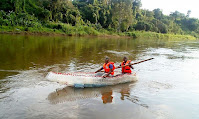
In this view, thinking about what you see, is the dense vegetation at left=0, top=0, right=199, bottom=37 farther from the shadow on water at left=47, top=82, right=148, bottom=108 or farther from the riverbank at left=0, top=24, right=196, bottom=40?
the shadow on water at left=47, top=82, right=148, bottom=108

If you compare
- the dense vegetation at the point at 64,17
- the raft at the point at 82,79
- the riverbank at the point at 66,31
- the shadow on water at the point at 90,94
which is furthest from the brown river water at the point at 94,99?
the dense vegetation at the point at 64,17

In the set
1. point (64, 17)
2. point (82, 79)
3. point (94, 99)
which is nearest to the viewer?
point (94, 99)

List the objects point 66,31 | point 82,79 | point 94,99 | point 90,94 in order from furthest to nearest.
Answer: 1. point 66,31
2. point 82,79
3. point 90,94
4. point 94,99

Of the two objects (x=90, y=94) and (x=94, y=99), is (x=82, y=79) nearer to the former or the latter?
(x=90, y=94)

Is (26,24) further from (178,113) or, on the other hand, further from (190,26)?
(190,26)

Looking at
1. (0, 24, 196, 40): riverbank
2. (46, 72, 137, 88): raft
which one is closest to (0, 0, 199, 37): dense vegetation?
(0, 24, 196, 40): riverbank

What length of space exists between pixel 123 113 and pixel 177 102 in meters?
2.60

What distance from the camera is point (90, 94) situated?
23.4 ft

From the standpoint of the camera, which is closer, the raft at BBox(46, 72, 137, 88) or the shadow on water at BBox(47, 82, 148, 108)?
the shadow on water at BBox(47, 82, 148, 108)

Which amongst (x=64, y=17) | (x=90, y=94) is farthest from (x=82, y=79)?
(x=64, y=17)

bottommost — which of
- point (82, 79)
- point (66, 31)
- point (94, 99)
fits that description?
point (94, 99)

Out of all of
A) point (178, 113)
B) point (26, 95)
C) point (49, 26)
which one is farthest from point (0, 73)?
point (49, 26)

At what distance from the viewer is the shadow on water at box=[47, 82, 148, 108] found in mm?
6550

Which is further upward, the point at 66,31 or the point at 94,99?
the point at 66,31
